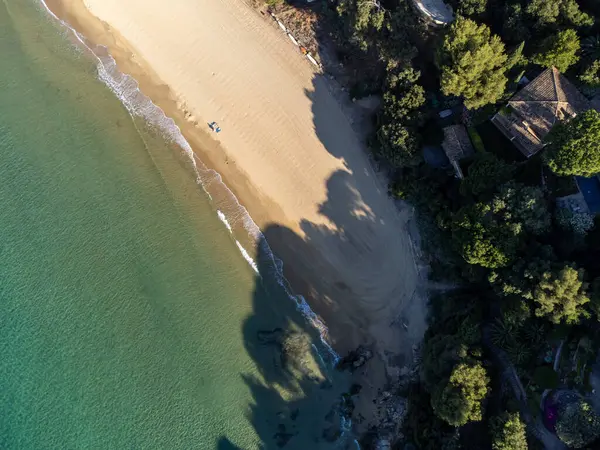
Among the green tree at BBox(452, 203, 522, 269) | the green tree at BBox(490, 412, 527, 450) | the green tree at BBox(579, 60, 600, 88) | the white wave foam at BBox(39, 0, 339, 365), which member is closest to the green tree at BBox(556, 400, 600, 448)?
A: the green tree at BBox(490, 412, 527, 450)

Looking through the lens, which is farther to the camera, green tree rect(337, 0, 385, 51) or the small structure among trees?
green tree rect(337, 0, 385, 51)

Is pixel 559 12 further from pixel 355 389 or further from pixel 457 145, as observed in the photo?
pixel 355 389

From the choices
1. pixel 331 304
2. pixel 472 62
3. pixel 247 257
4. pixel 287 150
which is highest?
pixel 472 62

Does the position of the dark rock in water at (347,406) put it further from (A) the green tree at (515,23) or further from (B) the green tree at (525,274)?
(A) the green tree at (515,23)

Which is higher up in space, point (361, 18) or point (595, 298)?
point (361, 18)

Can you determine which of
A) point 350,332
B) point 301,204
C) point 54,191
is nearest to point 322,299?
point 350,332

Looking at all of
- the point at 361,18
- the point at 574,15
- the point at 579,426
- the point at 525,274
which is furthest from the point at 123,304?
the point at 574,15

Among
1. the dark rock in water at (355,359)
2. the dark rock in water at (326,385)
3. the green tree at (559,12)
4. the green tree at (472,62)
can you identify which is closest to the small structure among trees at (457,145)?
the green tree at (472,62)

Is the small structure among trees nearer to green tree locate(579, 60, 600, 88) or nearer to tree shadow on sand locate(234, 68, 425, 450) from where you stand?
tree shadow on sand locate(234, 68, 425, 450)
